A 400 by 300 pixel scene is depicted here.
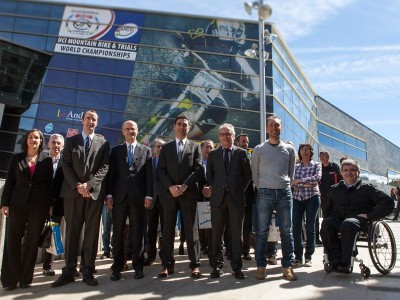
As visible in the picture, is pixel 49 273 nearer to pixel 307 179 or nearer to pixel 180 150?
pixel 180 150

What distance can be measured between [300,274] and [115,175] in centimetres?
273

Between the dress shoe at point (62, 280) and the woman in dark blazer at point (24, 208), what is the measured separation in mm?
322

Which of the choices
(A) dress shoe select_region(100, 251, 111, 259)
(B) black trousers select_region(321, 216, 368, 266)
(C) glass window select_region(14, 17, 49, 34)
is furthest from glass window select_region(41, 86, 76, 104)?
(B) black trousers select_region(321, 216, 368, 266)

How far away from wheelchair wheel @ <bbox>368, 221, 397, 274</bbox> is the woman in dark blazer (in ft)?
12.9

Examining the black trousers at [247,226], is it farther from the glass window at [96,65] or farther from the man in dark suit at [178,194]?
the glass window at [96,65]

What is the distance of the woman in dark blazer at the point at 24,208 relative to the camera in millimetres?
3848

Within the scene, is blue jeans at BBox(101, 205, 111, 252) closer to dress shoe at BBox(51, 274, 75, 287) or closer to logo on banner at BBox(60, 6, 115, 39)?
dress shoe at BBox(51, 274, 75, 287)

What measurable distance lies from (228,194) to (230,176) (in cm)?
23

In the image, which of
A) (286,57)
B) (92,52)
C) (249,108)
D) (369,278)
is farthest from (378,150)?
(369,278)

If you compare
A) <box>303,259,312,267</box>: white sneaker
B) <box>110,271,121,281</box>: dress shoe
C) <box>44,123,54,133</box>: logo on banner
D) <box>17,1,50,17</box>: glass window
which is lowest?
<box>110,271,121,281</box>: dress shoe

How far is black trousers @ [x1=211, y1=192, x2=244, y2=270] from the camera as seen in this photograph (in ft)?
13.8

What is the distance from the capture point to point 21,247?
157 inches

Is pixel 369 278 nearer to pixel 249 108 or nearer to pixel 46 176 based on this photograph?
pixel 46 176

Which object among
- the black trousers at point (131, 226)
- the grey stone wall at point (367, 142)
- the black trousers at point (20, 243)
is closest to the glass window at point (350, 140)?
the grey stone wall at point (367, 142)
